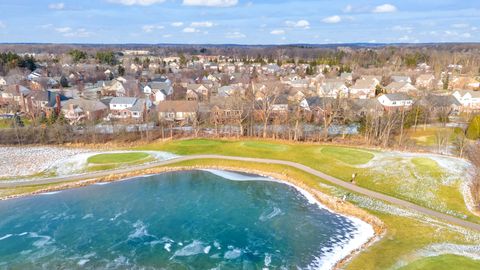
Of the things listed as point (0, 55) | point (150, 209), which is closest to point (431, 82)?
point (150, 209)

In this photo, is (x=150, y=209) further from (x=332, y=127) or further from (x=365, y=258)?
(x=332, y=127)

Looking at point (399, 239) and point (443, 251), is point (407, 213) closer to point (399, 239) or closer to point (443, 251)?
point (399, 239)

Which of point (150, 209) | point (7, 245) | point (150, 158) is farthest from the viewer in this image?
point (150, 158)

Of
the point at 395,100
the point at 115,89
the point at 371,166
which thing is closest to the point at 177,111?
the point at 115,89

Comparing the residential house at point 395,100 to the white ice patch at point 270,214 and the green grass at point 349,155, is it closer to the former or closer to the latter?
the green grass at point 349,155

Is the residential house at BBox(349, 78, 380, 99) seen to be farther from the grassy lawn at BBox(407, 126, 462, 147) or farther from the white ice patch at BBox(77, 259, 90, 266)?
the white ice patch at BBox(77, 259, 90, 266)

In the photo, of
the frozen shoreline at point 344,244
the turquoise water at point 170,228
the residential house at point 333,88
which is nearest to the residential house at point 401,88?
the residential house at point 333,88

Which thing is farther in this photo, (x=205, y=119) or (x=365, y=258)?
(x=205, y=119)

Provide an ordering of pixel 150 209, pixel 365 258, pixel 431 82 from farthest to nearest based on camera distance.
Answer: pixel 431 82 < pixel 150 209 < pixel 365 258
